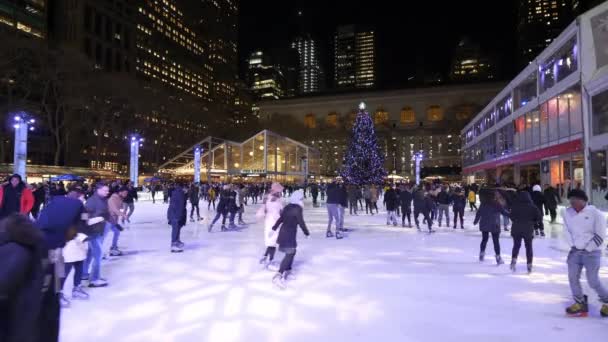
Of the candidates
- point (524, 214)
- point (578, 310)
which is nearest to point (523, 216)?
point (524, 214)

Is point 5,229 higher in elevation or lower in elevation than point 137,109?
lower

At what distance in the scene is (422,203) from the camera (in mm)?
12320

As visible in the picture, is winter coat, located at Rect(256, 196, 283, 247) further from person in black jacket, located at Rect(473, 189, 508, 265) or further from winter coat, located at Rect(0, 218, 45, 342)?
winter coat, located at Rect(0, 218, 45, 342)

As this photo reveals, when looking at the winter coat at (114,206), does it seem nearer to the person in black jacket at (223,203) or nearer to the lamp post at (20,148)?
the person in black jacket at (223,203)

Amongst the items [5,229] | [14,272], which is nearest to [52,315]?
[14,272]

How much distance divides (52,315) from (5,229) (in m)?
0.48

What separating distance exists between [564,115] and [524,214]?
16.6 metres

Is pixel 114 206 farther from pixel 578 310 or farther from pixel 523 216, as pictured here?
pixel 578 310

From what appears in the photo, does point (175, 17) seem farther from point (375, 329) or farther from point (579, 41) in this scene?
point (375, 329)

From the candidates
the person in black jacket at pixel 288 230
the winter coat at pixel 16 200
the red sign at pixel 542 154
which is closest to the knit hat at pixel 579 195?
the person in black jacket at pixel 288 230

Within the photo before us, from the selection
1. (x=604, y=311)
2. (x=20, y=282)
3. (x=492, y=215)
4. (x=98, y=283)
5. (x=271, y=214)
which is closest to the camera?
(x=20, y=282)

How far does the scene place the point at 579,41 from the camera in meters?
17.7

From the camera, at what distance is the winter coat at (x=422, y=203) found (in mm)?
12102

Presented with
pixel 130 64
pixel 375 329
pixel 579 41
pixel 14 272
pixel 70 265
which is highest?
pixel 130 64
